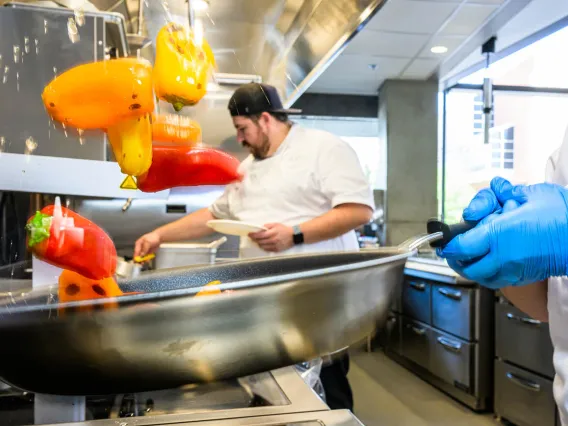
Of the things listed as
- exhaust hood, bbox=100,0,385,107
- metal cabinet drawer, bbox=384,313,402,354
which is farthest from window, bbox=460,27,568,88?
metal cabinet drawer, bbox=384,313,402,354

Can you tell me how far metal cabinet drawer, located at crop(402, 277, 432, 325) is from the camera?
2359 millimetres

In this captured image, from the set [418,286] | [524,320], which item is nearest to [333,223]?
[524,320]

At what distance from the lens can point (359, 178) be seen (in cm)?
83

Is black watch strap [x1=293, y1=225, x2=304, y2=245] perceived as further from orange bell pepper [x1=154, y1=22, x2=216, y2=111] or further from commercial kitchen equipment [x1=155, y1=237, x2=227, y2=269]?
orange bell pepper [x1=154, y1=22, x2=216, y2=111]

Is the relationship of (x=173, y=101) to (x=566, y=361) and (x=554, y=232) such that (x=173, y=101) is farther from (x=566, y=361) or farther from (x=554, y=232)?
(x=566, y=361)

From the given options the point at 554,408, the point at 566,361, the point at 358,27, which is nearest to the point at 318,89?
the point at 358,27

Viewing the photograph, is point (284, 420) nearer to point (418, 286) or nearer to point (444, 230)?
point (444, 230)

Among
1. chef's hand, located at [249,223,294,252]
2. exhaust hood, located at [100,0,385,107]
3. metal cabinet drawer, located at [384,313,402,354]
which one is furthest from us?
metal cabinet drawer, located at [384,313,402,354]

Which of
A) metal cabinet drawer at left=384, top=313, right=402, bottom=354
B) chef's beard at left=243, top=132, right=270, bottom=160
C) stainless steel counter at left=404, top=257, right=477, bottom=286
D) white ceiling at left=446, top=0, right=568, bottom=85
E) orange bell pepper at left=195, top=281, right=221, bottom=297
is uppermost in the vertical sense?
white ceiling at left=446, top=0, right=568, bottom=85

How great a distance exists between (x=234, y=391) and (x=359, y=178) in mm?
480

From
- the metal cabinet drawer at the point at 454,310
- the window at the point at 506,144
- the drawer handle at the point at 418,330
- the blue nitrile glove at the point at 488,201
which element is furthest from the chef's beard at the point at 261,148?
the drawer handle at the point at 418,330

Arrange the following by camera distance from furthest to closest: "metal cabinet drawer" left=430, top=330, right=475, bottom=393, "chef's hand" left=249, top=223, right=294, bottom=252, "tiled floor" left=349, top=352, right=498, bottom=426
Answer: "metal cabinet drawer" left=430, top=330, right=475, bottom=393, "tiled floor" left=349, top=352, right=498, bottom=426, "chef's hand" left=249, top=223, right=294, bottom=252

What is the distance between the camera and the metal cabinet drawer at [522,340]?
1.63 m

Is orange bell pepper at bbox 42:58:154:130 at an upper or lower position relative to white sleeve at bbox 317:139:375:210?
upper
